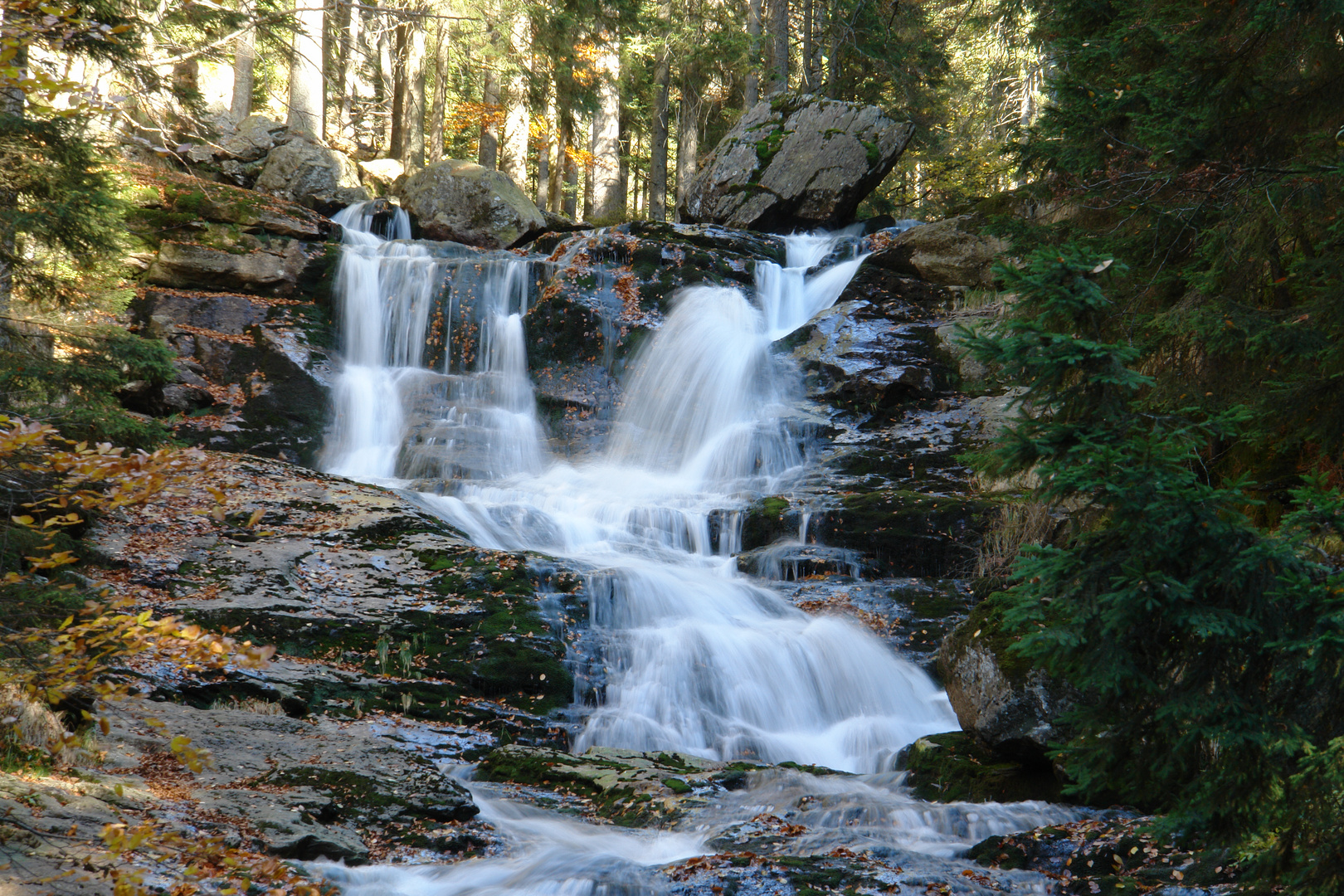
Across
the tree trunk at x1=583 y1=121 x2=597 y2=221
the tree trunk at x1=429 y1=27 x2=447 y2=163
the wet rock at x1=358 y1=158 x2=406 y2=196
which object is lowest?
the wet rock at x1=358 y1=158 x2=406 y2=196

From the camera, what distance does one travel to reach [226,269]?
44.7ft

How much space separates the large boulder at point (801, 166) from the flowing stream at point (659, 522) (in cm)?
83

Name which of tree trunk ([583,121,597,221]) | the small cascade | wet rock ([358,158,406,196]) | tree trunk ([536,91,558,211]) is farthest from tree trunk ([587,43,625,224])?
the small cascade

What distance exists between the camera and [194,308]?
42.7 feet

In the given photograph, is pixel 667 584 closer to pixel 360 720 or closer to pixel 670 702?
pixel 670 702

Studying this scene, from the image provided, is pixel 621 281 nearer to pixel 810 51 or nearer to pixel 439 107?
pixel 810 51

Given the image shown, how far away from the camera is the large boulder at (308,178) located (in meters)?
17.5

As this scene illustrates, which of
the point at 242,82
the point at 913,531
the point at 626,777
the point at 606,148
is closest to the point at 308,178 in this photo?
the point at 242,82

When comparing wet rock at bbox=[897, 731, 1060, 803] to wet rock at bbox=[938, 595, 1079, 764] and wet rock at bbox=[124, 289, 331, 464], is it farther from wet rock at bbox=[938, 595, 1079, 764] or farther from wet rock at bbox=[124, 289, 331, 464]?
wet rock at bbox=[124, 289, 331, 464]

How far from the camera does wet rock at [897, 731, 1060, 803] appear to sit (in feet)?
18.7

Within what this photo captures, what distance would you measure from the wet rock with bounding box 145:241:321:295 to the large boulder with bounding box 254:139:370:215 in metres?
3.67

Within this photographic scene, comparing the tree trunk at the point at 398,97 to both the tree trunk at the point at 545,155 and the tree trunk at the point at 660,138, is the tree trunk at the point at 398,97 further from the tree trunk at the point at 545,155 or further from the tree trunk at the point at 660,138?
the tree trunk at the point at 660,138

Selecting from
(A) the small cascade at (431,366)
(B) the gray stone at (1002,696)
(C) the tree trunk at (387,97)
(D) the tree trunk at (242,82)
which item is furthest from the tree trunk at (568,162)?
(B) the gray stone at (1002,696)

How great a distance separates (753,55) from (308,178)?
10385 mm
